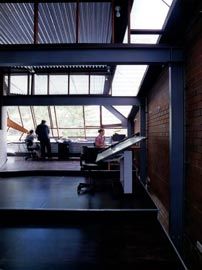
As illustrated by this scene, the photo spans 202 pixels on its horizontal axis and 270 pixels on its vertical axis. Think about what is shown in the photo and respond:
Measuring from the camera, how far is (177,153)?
11.4ft

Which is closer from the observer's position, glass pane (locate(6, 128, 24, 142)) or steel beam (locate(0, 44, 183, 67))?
steel beam (locate(0, 44, 183, 67))

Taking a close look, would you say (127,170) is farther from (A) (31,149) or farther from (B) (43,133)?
(A) (31,149)

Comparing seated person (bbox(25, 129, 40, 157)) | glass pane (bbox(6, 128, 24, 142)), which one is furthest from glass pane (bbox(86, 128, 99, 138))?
glass pane (bbox(6, 128, 24, 142))

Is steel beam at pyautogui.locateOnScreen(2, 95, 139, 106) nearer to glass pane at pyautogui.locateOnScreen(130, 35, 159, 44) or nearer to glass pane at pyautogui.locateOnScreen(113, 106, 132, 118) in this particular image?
glass pane at pyautogui.locateOnScreen(113, 106, 132, 118)

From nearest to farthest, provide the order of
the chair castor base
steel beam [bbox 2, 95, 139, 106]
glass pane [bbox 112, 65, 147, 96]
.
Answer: glass pane [bbox 112, 65, 147, 96] → the chair castor base → steel beam [bbox 2, 95, 139, 106]

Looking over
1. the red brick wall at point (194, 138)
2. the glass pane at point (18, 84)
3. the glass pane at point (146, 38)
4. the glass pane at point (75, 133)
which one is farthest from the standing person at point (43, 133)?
the red brick wall at point (194, 138)

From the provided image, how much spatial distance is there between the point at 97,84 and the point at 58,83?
64.0 inches

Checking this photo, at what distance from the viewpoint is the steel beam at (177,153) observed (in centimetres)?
A: 345

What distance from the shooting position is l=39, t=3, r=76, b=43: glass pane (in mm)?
4688

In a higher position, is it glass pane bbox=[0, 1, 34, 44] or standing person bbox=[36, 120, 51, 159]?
glass pane bbox=[0, 1, 34, 44]

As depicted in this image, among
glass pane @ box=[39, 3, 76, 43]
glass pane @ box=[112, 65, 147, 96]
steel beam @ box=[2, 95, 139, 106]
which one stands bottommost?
steel beam @ box=[2, 95, 139, 106]

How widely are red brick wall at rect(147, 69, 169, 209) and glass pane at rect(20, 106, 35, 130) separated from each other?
28.0 feet

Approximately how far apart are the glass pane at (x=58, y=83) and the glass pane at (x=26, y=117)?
2.80 metres

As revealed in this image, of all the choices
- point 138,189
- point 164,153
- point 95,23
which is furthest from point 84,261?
point 95,23
